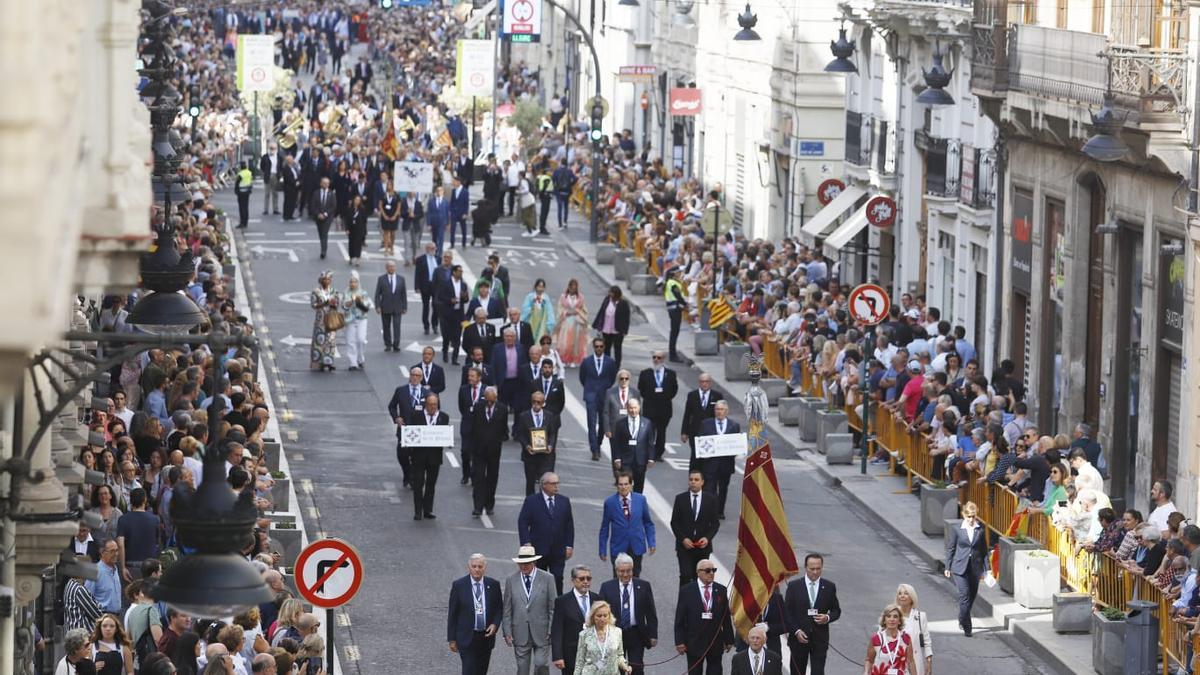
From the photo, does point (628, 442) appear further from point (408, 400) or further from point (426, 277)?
point (426, 277)

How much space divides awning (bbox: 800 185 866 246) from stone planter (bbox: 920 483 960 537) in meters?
18.1

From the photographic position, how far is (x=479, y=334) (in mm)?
32750

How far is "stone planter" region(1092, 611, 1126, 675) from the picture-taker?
65.7ft

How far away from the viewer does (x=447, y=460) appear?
30.6m

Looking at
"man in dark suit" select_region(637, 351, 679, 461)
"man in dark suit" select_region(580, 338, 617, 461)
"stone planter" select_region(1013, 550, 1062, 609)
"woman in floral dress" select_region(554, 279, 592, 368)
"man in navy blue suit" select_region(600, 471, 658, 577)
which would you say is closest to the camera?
"man in navy blue suit" select_region(600, 471, 658, 577)

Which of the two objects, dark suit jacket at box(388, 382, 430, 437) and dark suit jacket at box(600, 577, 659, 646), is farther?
dark suit jacket at box(388, 382, 430, 437)

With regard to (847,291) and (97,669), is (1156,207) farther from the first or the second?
(97,669)

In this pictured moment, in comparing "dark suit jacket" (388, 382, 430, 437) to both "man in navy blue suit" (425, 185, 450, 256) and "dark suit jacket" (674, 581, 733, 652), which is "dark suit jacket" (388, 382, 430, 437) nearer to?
"dark suit jacket" (674, 581, 733, 652)

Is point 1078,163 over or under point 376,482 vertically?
over

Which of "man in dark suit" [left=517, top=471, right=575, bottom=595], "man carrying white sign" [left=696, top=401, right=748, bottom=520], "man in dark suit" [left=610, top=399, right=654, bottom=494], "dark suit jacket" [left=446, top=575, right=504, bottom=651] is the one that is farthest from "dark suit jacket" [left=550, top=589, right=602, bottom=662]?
"man in dark suit" [left=610, top=399, right=654, bottom=494]

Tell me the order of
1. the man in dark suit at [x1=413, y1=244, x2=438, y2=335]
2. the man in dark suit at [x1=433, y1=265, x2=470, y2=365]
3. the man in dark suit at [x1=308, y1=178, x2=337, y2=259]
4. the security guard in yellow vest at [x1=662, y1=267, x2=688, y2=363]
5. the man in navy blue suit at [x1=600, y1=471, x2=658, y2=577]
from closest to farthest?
the man in navy blue suit at [x1=600, y1=471, x2=658, y2=577], the man in dark suit at [x1=433, y1=265, x2=470, y2=365], the security guard in yellow vest at [x1=662, y1=267, x2=688, y2=363], the man in dark suit at [x1=413, y1=244, x2=438, y2=335], the man in dark suit at [x1=308, y1=178, x2=337, y2=259]

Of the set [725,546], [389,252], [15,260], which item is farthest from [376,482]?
[15,260]

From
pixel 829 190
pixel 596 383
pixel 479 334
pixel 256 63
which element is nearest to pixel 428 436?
pixel 596 383

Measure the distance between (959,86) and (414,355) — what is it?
31.4ft
